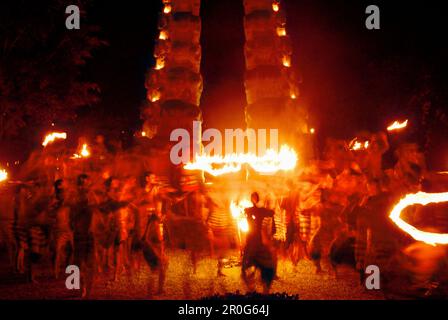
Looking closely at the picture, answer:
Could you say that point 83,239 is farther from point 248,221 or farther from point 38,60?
point 38,60

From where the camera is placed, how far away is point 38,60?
1477 centimetres

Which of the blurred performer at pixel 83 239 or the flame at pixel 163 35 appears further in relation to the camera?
the flame at pixel 163 35

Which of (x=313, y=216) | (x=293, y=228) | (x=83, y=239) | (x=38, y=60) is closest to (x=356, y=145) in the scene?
(x=313, y=216)

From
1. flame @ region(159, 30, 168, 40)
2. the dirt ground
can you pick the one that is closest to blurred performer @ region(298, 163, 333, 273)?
the dirt ground

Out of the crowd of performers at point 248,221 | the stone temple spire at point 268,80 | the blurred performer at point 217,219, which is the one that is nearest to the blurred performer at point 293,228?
the crowd of performers at point 248,221

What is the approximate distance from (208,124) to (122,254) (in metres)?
18.1

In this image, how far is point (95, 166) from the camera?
1457cm

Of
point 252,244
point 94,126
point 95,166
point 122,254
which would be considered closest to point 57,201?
point 122,254

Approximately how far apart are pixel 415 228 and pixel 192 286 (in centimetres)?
454

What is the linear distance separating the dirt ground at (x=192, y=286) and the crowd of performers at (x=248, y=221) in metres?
0.25

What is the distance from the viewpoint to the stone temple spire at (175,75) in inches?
709

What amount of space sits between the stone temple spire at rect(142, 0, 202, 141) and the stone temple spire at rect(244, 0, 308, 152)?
2.27m

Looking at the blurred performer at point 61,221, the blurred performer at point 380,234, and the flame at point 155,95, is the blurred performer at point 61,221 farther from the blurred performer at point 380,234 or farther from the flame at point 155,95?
the flame at point 155,95
